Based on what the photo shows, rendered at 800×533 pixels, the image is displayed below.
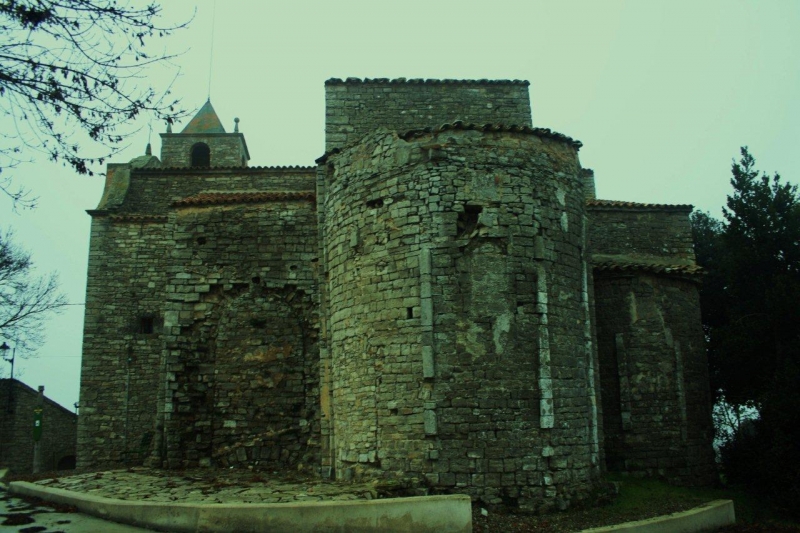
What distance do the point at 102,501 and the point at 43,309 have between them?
1626 cm

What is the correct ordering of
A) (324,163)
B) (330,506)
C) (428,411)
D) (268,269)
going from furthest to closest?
(268,269) → (324,163) → (428,411) → (330,506)

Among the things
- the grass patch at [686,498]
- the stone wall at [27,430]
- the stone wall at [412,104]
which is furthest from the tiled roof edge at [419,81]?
the stone wall at [27,430]

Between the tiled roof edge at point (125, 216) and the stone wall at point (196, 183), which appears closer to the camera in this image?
the tiled roof edge at point (125, 216)

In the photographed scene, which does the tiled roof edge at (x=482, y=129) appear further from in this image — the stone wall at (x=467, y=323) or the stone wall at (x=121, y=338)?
the stone wall at (x=121, y=338)

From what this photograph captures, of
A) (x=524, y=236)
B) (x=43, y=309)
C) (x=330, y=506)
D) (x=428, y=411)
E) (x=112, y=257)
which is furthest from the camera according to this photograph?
(x=43, y=309)

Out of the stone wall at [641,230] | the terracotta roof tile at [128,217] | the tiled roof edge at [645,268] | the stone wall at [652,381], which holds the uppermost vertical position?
the terracotta roof tile at [128,217]

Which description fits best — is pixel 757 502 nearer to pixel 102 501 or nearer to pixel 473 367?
pixel 473 367

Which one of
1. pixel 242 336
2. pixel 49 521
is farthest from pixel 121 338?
pixel 49 521

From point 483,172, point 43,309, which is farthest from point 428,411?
point 43,309

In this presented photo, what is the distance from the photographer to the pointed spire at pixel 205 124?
25.5 m

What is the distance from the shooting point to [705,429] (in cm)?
1273

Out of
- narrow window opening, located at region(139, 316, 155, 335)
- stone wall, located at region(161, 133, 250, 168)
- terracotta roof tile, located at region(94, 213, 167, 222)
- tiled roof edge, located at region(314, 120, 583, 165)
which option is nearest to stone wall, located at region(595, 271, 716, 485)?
tiled roof edge, located at region(314, 120, 583, 165)

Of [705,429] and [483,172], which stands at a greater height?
[483,172]

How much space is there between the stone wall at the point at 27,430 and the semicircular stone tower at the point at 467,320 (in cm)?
1642
